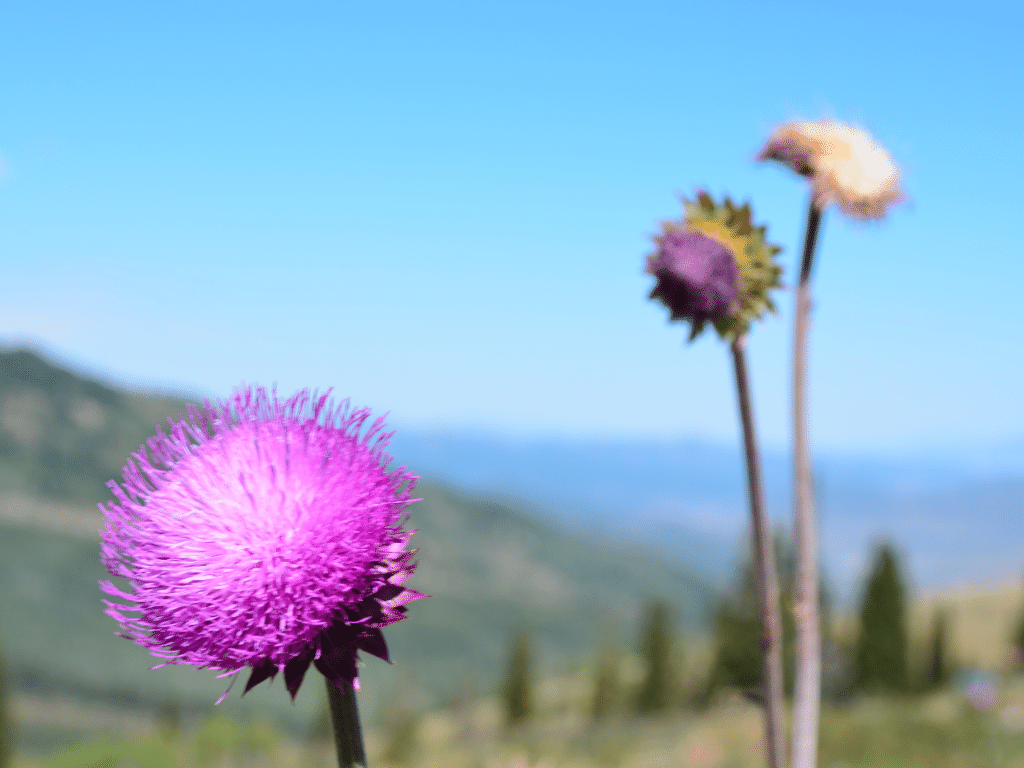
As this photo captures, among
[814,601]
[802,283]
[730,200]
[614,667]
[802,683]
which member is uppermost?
[730,200]

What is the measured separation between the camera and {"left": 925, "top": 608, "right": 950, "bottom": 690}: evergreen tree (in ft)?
437

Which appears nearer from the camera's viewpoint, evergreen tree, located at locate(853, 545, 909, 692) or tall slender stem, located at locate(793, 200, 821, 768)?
tall slender stem, located at locate(793, 200, 821, 768)

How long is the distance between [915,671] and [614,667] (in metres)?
60.1

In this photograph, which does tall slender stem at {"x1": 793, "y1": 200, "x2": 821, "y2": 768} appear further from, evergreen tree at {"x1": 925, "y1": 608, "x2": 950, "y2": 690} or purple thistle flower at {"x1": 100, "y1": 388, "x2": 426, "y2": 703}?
evergreen tree at {"x1": 925, "y1": 608, "x2": 950, "y2": 690}

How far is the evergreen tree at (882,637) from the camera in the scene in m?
113

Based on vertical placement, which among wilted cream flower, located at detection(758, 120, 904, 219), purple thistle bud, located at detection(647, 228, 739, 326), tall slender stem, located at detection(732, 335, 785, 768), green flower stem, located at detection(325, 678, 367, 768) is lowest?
green flower stem, located at detection(325, 678, 367, 768)

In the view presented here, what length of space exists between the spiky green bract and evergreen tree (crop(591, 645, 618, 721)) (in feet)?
564

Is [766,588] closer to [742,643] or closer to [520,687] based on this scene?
[742,643]

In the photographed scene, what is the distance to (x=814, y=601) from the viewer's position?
4988mm

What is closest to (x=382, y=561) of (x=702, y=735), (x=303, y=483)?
(x=303, y=483)

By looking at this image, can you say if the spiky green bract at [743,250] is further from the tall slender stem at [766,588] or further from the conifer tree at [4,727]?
the conifer tree at [4,727]

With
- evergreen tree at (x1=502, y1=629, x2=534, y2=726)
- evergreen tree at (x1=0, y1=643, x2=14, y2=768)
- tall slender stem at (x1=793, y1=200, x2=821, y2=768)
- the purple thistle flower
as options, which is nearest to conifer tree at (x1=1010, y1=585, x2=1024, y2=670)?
evergreen tree at (x1=502, y1=629, x2=534, y2=726)

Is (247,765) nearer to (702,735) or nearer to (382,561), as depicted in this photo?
(702,735)

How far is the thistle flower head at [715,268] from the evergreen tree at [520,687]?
178759 millimetres
